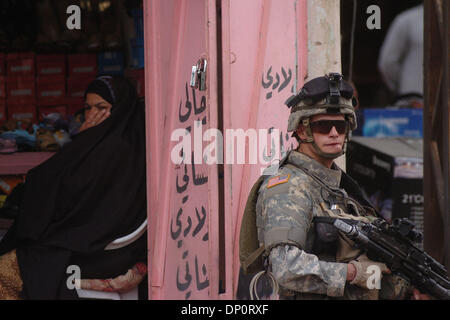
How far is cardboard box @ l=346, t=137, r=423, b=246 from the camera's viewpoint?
567 cm

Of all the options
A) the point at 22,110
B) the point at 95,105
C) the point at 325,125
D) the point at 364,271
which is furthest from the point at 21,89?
the point at 364,271

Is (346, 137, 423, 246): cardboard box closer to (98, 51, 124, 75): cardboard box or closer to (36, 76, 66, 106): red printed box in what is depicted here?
(98, 51, 124, 75): cardboard box

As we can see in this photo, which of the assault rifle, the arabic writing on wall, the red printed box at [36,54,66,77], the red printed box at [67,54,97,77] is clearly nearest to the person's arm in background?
the red printed box at [67,54,97,77]

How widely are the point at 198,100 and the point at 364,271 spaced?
155 centimetres

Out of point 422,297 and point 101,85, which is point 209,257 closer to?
point 422,297

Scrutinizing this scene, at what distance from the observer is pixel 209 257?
A: 3379 mm

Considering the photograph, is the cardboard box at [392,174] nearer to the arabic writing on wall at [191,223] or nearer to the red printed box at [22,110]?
the arabic writing on wall at [191,223]

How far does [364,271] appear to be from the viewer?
8.89 ft

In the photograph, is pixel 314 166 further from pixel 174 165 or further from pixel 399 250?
pixel 174 165

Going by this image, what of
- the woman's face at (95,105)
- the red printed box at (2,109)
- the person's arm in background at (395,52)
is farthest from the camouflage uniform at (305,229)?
the person's arm in background at (395,52)

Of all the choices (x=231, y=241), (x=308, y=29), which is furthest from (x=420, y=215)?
(x=231, y=241)

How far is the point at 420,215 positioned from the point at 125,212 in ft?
8.10

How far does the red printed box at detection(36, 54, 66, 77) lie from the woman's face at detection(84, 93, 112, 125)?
4.80 ft

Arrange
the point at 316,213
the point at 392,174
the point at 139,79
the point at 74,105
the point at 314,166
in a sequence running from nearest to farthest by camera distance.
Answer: the point at 316,213 → the point at 314,166 → the point at 392,174 → the point at 139,79 → the point at 74,105
